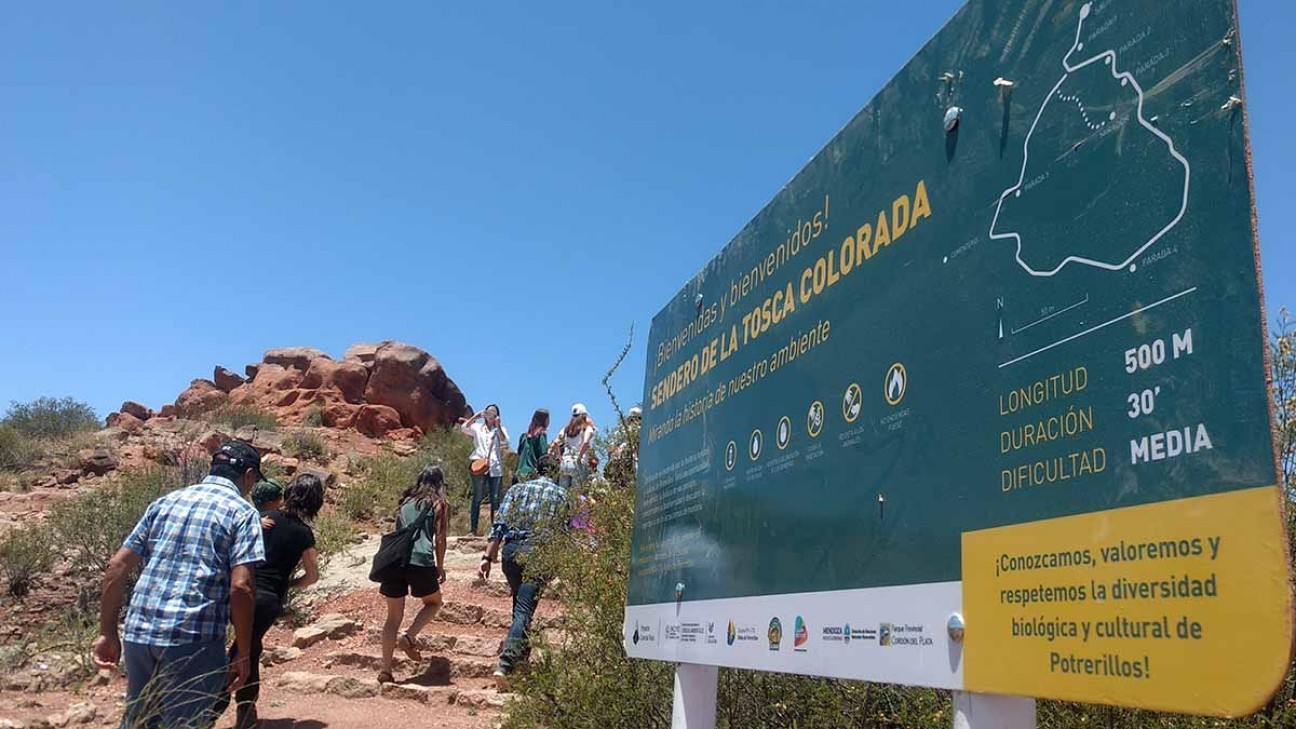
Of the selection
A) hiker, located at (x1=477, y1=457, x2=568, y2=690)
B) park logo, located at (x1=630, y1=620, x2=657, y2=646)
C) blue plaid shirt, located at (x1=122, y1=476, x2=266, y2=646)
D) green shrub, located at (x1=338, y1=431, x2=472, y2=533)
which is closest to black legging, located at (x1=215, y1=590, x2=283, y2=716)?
blue plaid shirt, located at (x1=122, y1=476, x2=266, y2=646)

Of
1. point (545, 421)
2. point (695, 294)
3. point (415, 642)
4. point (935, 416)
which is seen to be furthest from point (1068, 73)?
point (545, 421)

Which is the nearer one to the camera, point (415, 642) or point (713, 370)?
point (713, 370)

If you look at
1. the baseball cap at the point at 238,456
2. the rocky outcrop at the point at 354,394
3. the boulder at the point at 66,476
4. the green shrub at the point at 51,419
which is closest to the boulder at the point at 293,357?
the rocky outcrop at the point at 354,394

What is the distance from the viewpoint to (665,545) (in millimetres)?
3822

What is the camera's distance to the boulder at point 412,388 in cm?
3341

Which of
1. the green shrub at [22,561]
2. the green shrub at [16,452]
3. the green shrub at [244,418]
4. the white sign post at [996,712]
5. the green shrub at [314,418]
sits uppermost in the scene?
the green shrub at [314,418]

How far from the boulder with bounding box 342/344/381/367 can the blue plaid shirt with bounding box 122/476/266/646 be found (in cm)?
3143

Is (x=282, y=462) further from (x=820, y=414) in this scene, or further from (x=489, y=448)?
(x=820, y=414)

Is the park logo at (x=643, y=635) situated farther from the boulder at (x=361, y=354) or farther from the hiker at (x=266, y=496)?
the boulder at (x=361, y=354)

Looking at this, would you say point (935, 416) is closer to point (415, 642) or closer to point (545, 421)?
point (415, 642)

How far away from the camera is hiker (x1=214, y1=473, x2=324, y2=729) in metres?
5.66

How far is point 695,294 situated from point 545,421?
25.2 feet

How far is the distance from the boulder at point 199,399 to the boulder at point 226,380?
0.68ft

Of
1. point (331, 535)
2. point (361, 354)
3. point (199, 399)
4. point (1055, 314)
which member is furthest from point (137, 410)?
point (1055, 314)
